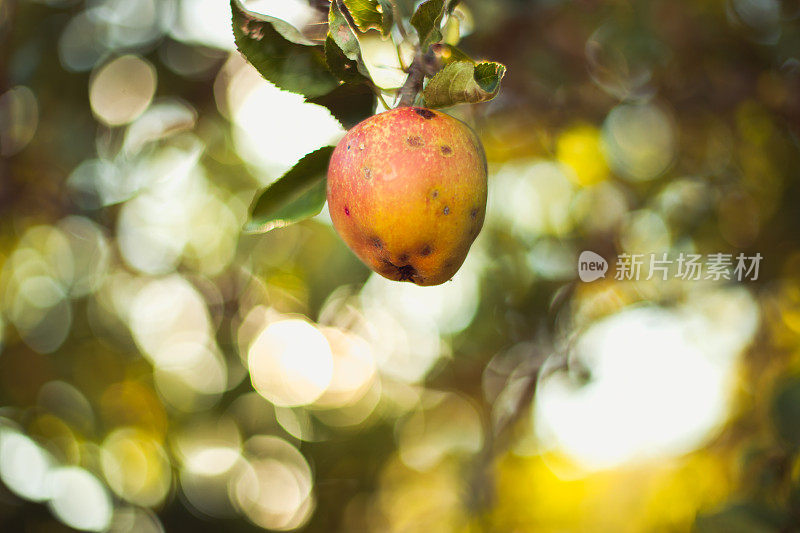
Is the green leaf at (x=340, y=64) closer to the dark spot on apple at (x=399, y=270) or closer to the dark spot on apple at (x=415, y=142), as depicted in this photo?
the dark spot on apple at (x=415, y=142)

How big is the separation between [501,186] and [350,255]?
2.87 ft

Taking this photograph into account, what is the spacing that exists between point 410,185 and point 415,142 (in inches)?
2.2

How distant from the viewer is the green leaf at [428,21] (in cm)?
84

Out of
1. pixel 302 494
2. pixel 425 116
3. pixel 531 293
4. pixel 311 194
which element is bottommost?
pixel 302 494

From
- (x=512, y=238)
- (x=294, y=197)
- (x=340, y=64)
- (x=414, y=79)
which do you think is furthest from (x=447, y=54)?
(x=512, y=238)

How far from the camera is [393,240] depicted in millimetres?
862

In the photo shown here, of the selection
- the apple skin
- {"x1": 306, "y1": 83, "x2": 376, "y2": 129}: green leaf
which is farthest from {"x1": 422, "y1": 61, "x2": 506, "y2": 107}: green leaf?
{"x1": 306, "y1": 83, "x2": 376, "y2": 129}: green leaf

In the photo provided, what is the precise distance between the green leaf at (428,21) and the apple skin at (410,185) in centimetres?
10

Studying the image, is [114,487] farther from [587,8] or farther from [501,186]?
[587,8]

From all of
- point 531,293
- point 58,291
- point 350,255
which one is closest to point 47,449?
point 58,291

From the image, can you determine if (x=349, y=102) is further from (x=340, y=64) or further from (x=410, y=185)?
(x=410, y=185)

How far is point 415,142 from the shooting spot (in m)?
0.83

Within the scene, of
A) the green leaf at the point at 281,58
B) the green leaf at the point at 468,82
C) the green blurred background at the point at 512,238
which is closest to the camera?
the green leaf at the point at 468,82

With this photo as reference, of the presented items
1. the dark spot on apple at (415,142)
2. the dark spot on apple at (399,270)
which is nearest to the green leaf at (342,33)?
the dark spot on apple at (415,142)
